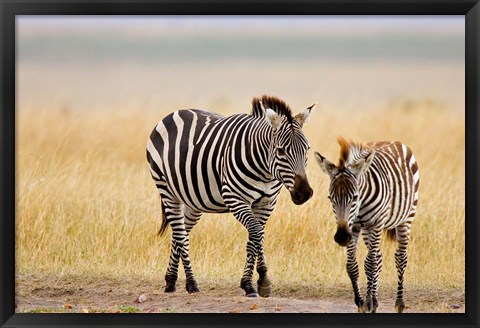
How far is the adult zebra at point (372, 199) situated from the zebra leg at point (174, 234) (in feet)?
7.71

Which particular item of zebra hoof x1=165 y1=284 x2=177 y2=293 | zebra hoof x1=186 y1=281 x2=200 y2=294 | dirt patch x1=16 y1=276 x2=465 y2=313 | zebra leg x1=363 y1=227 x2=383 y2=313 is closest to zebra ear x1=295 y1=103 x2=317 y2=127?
zebra leg x1=363 y1=227 x2=383 y2=313

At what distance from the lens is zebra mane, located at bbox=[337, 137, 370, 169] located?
28.5ft

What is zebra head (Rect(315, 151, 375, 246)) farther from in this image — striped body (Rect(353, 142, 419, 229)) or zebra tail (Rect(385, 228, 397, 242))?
zebra tail (Rect(385, 228, 397, 242))

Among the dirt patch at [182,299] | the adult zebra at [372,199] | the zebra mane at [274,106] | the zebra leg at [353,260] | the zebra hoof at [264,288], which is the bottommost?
the dirt patch at [182,299]

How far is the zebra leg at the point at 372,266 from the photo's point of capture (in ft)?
29.8

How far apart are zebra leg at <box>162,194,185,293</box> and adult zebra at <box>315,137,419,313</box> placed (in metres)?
2.35

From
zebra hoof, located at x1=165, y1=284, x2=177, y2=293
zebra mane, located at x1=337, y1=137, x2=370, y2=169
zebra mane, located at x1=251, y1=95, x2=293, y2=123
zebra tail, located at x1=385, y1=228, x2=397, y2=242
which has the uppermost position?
zebra mane, located at x1=251, y1=95, x2=293, y2=123

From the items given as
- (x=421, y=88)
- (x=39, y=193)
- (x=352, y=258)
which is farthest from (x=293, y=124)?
(x=421, y=88)

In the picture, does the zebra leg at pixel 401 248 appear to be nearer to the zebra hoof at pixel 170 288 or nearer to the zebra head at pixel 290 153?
the zebra head at pixel 290 153

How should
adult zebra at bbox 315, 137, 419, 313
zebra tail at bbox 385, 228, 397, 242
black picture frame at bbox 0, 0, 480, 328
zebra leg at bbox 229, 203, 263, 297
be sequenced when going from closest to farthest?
black picture frame at bbox 0, 0, 480, 328, adult zebra at bbox 315, 137, 419, 313, zebra leg at bbox 229, 203, 263, 297, zebra tail at bbox 385, 228, 397, 242

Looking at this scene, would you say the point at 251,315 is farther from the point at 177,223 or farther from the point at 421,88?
the point at 421,88

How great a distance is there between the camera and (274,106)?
967 cm

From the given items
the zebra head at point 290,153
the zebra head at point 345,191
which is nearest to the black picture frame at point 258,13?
the zebra head at point 345,191

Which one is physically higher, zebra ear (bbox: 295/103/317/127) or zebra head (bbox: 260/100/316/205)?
zebra ear (bbox: 295/103/317/127)
